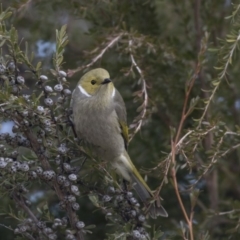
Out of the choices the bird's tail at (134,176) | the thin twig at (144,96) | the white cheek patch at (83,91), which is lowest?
the bird's tail at (134,176)

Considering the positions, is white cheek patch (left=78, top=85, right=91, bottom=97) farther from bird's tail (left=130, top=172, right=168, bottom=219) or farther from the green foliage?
bird's tail (left=130, top=172, right=168, bottom=219)

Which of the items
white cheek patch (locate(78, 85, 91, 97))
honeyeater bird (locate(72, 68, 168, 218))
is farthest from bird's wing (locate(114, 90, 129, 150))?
white cheek patch (locate(78, 85, 91, 97))

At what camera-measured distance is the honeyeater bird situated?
2664 mm

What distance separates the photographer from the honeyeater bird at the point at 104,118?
266cm

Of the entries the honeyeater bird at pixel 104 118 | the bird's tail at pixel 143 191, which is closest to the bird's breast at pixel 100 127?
the honeyeater bird at pixel 104 118

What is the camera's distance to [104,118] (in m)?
2.78

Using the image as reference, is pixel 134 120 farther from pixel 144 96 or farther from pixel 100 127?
pixel 100 127

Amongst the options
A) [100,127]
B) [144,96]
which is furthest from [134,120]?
[100,127]

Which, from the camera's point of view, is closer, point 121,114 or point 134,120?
point 134,120

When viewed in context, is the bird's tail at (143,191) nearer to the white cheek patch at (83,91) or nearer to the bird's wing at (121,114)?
the bird's wing at (121,114)

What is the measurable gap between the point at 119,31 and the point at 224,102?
590 mm

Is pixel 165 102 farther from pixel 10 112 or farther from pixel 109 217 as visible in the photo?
pixel 10 112

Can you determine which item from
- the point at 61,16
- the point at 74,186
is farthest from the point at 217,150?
the point at 61,16

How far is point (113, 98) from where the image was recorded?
2.78m
